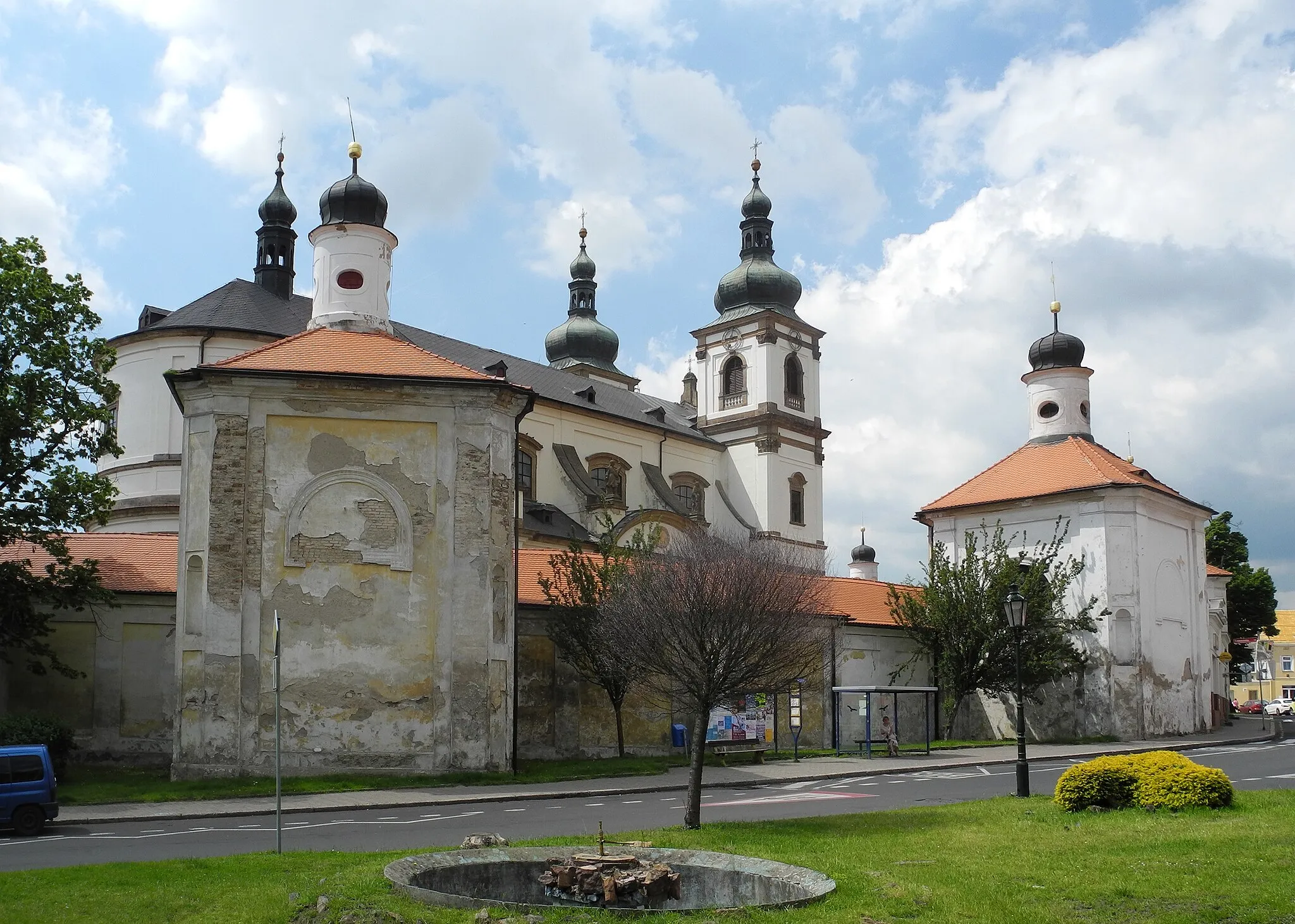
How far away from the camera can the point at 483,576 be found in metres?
25.7

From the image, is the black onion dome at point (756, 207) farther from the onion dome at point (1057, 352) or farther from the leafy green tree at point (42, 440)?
the leafy green tree at point (42, 440)

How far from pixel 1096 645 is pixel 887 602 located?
663 centimetres

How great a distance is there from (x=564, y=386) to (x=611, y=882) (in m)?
46.3

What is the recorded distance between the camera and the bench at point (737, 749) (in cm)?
3008

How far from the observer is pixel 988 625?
3825 centimetres

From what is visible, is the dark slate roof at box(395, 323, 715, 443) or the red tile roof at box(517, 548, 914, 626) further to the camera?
the dark slate roof at box(395, 323, 715, 443)

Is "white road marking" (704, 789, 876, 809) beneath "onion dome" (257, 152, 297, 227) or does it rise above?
beneath

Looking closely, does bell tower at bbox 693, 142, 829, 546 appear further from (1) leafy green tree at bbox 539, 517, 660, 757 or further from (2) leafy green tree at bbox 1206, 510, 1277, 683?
(1) leafy green tree at bbox 539, 517, 660, 757

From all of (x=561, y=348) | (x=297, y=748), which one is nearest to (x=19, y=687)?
(x=297, y=748)

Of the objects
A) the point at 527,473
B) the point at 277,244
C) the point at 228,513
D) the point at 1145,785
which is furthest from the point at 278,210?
the point at 1145,785

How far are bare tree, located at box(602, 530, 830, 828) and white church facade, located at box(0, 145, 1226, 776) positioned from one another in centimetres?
343

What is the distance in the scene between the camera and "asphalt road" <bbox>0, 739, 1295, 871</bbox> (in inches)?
609

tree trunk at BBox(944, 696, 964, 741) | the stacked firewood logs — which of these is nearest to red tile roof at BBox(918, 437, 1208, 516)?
tree trunk at BBox(944, 696, 964, 741)

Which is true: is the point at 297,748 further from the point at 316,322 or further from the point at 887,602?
the point at 887,602
